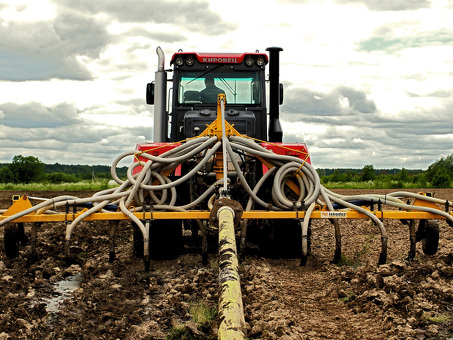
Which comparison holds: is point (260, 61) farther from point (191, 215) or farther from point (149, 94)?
point (191, 215)

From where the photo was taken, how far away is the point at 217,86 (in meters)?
8.52

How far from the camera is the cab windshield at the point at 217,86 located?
8523 millimetres

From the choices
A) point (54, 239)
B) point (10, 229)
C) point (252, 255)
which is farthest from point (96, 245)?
point (252, 255)

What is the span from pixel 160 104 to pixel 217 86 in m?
0.95

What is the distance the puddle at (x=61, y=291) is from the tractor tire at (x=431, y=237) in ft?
13.3

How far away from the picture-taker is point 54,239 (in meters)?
8.70

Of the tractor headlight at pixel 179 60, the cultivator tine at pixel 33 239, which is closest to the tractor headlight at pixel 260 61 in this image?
the tractor headlight at pixel 179 60

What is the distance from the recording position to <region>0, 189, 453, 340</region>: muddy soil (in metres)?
4.01

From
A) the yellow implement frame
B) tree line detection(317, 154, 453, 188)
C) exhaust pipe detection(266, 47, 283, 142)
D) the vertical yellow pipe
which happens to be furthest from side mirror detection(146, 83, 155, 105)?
tree line detection(317, 154, 453, 188)

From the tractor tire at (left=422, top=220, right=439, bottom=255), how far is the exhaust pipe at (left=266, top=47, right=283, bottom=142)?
9.81 feet

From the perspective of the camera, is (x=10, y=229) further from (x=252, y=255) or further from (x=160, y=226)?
(x=252, y=255)

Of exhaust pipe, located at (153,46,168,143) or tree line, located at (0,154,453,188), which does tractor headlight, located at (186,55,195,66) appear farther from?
tree line, located at (0,154,453,188)

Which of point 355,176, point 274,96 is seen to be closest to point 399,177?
point 355,176

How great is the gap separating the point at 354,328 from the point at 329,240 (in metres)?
4.94
